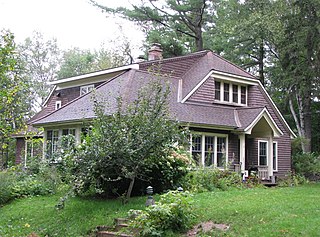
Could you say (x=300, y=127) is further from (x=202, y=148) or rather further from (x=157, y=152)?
(x=157, y=152)

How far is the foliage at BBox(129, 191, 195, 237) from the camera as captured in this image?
901 centimetres

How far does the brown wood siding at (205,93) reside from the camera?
20.6 metres

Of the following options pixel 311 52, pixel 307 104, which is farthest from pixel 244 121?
pixel 307 104

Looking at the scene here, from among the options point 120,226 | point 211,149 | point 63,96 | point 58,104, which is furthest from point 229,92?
point 120,226

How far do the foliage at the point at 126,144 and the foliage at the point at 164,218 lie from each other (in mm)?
1970

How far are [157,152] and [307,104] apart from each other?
69.6 feet

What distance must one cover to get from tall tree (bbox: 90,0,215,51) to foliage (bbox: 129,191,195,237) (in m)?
25.9

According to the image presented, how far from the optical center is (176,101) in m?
19.8

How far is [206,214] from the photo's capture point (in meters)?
9.88

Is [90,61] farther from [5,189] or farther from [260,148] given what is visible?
[5,189]

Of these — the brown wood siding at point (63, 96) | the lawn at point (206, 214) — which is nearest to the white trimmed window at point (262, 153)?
the brown wood siding at point (63, 96)

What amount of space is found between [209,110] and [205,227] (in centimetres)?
1162

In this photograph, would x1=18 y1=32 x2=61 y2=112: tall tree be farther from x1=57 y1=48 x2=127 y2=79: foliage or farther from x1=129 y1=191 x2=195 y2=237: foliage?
x1=129 y1=191 x2=195 y2=237: foliage

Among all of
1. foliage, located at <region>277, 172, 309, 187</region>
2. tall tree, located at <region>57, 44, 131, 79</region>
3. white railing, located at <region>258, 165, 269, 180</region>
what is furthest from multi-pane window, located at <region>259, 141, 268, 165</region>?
tall tree, located at <region>57, 44, 131, 79</region>
